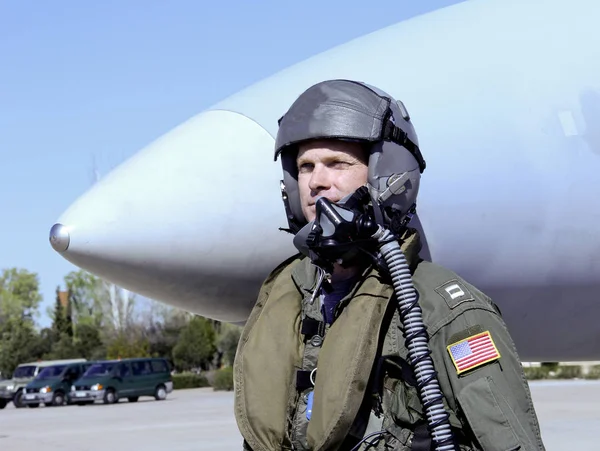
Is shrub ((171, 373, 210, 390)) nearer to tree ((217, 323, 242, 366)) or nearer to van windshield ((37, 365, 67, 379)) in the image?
tree ((217, 323, 242, 366))

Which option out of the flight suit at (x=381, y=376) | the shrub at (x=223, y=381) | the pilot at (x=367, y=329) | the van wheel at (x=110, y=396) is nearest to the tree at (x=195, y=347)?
the shrub at (x=223, y=381)

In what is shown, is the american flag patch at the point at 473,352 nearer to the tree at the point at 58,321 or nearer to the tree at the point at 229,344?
the tree at the point at 229,344

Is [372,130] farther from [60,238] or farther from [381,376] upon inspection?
[60,238]

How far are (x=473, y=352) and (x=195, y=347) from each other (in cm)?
4793

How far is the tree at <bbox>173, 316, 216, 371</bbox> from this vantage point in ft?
162

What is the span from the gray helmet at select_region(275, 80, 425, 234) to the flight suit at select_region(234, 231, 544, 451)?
0.13 m

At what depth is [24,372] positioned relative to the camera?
1225 inches

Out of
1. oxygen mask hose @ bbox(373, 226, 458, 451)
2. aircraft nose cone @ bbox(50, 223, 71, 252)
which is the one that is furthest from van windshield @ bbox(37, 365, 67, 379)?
oxygen mask hose @ bbox(373, 226, 458, 451)

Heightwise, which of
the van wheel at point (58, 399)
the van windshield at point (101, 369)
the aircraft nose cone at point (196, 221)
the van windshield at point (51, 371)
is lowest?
the van wheel at point (58, 399)

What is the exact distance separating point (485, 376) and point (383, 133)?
679 millimetres

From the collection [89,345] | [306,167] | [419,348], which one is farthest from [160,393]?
[89,345]

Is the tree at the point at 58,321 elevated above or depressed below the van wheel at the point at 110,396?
below

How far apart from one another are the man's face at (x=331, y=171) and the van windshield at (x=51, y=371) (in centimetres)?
2760

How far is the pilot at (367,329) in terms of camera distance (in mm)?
2160
